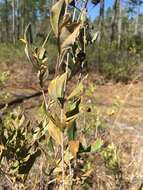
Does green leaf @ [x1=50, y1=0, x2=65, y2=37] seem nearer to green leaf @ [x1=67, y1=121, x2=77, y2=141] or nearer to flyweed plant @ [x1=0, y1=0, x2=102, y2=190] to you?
flyweed plant @ [x1=0, y1=0, x2=102, y2=190]

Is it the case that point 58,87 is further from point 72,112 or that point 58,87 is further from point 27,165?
point 27,165

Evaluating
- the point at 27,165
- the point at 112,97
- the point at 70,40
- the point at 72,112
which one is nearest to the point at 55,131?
the point at 72,112

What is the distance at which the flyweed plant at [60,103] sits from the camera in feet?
3.10

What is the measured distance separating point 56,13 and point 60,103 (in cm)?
18

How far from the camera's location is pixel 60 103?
965 mm

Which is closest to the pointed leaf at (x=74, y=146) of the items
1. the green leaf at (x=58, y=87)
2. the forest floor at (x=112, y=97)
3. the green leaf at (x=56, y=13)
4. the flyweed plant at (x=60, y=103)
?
the flyweed plant at (x=60, y=103)

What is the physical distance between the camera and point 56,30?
939mm

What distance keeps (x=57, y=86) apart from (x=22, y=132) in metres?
0.55

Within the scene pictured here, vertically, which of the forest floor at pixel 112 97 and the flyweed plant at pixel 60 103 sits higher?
the flyweed plant at pixel 60 103

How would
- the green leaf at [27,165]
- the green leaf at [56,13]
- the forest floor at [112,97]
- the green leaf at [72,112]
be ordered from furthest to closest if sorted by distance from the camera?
the forest floor at [112,97]
the green leaf at [27,165]
the green leaf at [72,112]
the green leaf at [56,13]

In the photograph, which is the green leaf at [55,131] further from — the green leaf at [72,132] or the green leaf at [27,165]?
the green leaf at [27,165]

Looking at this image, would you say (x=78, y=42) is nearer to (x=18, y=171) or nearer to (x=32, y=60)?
(x=32, y=60)

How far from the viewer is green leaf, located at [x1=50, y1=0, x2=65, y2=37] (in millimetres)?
910

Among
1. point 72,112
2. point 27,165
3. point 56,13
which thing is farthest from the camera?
point 27,165
